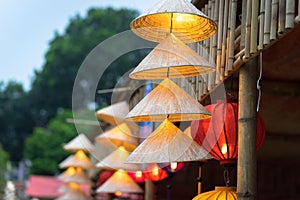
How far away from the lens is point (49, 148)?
997 inches

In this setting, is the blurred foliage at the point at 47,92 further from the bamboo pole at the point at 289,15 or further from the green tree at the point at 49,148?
the bamboo pole at the point at 289,15

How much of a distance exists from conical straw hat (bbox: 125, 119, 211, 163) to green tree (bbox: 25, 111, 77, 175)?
22.3m

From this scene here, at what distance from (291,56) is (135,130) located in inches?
86.4

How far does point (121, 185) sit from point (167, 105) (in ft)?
11.7

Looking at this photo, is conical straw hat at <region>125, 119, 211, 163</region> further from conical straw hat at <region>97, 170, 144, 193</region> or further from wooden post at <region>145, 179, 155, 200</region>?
conical straw hat at <region>97, 170, 144, 193</region>

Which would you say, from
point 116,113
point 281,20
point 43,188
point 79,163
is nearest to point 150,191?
point 116,113

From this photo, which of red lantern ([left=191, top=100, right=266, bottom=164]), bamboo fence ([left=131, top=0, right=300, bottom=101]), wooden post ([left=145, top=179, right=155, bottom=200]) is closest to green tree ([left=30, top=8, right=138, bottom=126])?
wooden post ([left=145, top=179, right=155, bottom=200])

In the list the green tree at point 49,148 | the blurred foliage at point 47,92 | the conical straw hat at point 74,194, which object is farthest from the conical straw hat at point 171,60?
the blurred foliage at point 47,92

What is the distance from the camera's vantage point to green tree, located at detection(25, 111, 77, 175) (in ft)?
82.9

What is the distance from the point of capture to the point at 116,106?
640 cm

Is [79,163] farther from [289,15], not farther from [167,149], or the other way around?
[289,15]

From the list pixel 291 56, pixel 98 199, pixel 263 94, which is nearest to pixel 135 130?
pixel 263 94

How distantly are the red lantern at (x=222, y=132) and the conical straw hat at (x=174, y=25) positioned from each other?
55cm

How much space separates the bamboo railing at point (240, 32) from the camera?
2699 millimetres
